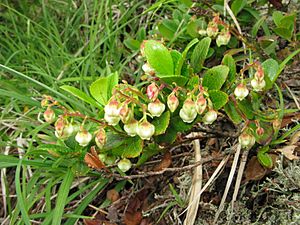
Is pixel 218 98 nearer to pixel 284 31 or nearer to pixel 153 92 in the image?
pixel 153 92

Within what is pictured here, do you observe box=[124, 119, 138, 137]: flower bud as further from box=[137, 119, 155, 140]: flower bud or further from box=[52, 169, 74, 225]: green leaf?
box=[52, 169, 74, 225]: green leaf

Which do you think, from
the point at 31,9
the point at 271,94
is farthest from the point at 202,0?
the point at 31,9

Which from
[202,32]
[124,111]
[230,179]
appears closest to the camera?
[124,111]

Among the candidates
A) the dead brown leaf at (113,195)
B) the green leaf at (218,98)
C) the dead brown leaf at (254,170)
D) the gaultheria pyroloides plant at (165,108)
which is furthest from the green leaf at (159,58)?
the dead brown leaf at (113,195)

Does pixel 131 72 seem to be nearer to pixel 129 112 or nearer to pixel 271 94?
pixel 271 94

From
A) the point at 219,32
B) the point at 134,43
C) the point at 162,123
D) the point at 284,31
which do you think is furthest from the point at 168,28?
the point at 162,123
